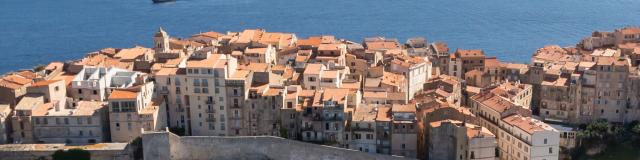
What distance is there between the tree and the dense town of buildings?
7.51 feet

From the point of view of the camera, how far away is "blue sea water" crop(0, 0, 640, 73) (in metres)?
118

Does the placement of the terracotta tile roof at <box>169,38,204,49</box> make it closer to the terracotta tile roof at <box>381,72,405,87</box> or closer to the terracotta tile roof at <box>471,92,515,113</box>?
the terracotta tile roof at <box>381,72,405,87</box>

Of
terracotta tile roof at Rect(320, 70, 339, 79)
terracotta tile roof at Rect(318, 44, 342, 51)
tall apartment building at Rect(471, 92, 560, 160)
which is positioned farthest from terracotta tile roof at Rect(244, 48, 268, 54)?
tall apartment building at Rect(471, 92, 560, 160)

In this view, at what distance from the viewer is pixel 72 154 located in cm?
5712

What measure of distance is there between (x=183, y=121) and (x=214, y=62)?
538 cm

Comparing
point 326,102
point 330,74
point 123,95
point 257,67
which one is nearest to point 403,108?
point 326,102

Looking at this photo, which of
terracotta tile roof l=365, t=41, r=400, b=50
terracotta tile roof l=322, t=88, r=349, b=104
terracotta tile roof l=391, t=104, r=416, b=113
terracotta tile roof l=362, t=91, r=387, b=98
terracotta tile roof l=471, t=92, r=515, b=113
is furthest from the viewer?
terracotta tile roof l=365, t=41, r=400, b=50

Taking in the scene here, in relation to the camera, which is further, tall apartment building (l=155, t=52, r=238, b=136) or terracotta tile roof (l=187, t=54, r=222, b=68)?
terracotta tile roof (l=187, t=54, r=222, b=68)

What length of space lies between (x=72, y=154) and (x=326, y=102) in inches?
749

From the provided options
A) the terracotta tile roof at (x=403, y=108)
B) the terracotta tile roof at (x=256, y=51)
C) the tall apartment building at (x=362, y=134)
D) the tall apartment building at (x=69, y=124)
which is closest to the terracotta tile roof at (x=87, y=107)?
the tall apartment building at (x=69, y=124)

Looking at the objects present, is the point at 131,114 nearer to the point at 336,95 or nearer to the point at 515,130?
the point at 336,95

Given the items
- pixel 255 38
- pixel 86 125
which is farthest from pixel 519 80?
pixel 86 125

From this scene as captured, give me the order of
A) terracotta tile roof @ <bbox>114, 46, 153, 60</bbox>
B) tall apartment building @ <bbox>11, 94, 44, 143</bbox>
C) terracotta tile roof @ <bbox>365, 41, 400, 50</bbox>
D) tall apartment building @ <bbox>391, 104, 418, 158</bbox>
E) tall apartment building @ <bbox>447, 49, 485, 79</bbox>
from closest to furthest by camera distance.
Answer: tall apartment building @ <bbox>391, 104, 418, 158</bbox>
tall apartment building @ <bbox>11, 94, 44, 143</bbox>
terracotta tile roof @ <bbox>114, 46, 153, 60</bbox>
tall apartment building @ <bbox>447, 49, 485, 79</bbox>
terracotta tile roof @ <bbox>365, 41, 400, 50</bbox>

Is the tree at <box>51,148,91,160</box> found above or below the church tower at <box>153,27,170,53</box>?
below
